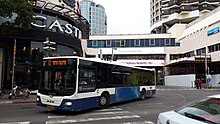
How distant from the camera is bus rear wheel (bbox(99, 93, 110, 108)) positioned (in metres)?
14.0

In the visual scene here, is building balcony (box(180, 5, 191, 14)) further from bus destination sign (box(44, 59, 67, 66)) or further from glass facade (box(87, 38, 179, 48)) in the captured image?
bus destination sign (box(44, 59, 67, 66))

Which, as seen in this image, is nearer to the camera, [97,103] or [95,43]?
[97,103]

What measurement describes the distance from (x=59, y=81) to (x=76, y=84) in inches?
31.9

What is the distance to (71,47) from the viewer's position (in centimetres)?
3272

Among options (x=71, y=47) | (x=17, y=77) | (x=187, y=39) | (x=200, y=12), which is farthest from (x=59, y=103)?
(x=200, y=12)

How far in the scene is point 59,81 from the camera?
39.1 ft

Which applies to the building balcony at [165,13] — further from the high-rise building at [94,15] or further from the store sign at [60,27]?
the store sign at [60,27]

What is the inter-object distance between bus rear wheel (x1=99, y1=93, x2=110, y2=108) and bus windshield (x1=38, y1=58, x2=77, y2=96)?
8.63ft

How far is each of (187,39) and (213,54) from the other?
15.2 meters

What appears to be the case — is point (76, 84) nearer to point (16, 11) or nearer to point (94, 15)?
point (16, 11)

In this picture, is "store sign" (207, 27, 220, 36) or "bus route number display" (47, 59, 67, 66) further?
"store sign" (207, 27, 220, 36)

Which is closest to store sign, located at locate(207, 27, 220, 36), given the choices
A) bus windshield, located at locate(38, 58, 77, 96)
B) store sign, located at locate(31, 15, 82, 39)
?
store sign, located at locate(31, 15, 82, 39)

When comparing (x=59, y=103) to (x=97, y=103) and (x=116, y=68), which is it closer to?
(x=97, y=103)

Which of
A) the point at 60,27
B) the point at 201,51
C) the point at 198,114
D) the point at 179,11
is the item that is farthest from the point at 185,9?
the point at 198,114
